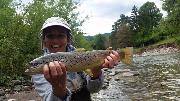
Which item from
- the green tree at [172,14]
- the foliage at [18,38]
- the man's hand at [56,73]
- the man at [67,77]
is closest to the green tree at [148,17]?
the green tree at [172,14]

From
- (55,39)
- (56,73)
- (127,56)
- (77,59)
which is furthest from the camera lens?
(55,39)

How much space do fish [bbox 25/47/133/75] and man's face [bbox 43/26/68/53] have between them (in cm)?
84

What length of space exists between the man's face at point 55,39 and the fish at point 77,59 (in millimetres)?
840

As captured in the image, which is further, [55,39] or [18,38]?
[18,38]

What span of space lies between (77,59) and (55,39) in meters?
0.97

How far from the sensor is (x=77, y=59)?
4.78m

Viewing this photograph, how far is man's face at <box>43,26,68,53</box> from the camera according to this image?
5668mm

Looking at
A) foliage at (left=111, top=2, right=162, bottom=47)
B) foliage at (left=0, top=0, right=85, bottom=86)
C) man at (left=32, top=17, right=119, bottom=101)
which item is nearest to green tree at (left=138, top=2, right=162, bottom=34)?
foliage at (left=111, top=2, right=162, bottom=47)

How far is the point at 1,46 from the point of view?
94.2ft

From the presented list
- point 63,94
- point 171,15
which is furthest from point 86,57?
point 171,15

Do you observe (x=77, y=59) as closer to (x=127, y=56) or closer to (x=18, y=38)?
(x=127, y=56)

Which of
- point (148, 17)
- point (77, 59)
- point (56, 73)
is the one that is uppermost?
point (148, 17)

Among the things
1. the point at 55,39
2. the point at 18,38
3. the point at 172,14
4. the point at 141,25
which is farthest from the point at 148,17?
the point at 55,39

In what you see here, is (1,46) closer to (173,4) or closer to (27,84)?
(27,84)
